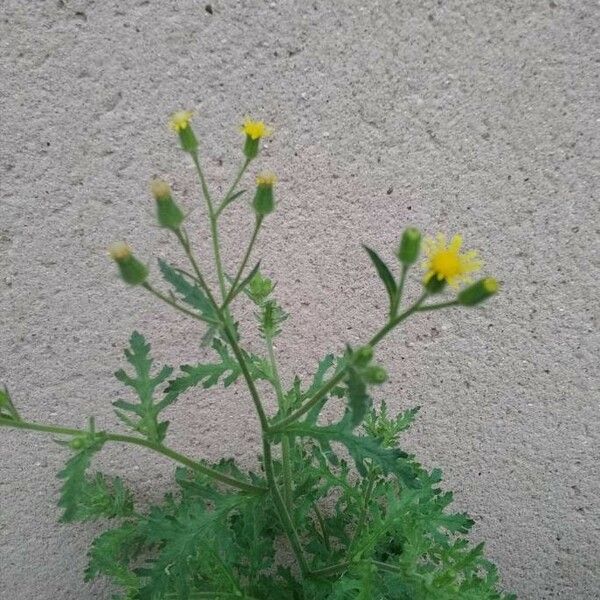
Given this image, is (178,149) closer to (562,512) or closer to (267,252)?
(267,252)

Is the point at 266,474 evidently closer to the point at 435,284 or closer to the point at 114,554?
the point at 435,284

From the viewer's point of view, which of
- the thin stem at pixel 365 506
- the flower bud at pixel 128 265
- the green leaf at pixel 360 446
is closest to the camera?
the flower bud at pixel 128 265

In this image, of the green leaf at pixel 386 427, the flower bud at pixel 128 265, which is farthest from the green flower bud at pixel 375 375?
the green leaf at pixel 386 427

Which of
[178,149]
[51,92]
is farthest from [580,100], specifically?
[51,92]

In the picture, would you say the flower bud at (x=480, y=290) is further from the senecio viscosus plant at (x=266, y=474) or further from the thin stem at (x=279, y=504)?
the thin stem at (x=279, y=504)

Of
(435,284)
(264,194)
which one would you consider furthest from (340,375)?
(264,194)

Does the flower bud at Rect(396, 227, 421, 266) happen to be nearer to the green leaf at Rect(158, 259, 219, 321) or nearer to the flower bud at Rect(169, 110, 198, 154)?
the green leaf at Rect(158, 259, 219, 321)

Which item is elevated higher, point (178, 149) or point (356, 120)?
point (356, 120)

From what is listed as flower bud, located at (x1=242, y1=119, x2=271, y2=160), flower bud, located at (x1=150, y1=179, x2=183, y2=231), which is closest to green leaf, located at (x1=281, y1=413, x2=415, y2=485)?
flower bud, located at (x1=150, y1=179, x2=183, y2=231)
